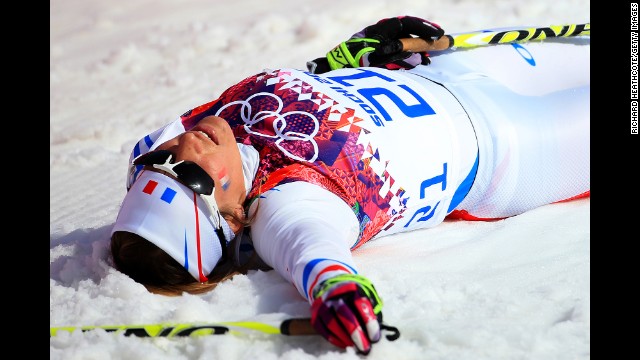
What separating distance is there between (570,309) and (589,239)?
44 cm

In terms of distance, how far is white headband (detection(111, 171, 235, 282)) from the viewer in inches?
65.1

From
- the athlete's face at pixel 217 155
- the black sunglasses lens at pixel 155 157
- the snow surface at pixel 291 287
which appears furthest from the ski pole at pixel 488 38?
the black sunglasses lens at pixel 155 157

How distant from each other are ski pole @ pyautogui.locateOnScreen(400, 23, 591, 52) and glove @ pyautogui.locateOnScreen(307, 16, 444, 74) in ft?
0.07

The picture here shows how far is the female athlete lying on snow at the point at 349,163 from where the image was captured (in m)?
1.65

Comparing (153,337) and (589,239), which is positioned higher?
(153,337)

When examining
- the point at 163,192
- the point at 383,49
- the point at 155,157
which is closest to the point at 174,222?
the point at 163,192

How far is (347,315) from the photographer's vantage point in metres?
1.37

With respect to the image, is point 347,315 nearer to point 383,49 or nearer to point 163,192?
point 163,192

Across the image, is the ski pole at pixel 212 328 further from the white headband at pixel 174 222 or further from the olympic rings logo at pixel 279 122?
the olympic rings logo at pixel 279 122

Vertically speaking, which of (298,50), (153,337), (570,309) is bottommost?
(298,50)

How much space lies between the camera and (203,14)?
482 centimetres

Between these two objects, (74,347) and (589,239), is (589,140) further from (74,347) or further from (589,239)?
(74,347)

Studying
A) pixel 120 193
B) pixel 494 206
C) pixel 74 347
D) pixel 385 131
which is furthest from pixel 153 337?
pixel 120 193

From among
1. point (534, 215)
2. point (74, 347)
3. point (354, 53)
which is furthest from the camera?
point (354, 53)
